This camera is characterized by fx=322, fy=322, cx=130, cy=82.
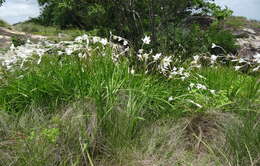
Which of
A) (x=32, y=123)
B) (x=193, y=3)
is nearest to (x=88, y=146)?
(x=32, y=123)

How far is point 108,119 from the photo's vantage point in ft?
9.61

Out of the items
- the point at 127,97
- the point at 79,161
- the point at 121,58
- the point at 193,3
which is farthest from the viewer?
the point at 193,3

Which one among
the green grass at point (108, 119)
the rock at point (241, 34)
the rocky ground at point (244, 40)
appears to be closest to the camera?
the green grass at point (108, 119)

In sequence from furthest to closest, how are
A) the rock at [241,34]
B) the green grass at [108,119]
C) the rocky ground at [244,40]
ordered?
the rock at [241,34] → the rocky ground at [244,40] → the green grass at [108,119]

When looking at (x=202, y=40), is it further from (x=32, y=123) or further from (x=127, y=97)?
(x=32, y=123)

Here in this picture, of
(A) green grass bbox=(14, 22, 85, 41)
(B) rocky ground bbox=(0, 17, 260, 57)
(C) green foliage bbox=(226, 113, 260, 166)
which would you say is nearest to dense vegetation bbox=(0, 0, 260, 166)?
(C) green foliage bbox=(226, 113, 260, 166)

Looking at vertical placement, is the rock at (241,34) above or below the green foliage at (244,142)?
below

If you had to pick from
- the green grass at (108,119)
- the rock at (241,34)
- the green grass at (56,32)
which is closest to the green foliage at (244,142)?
the green grass at (108,119)

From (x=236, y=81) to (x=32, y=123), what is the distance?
3006 mm

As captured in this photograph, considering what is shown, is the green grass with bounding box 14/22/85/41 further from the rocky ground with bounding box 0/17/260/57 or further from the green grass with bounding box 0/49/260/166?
the green grass with bounding box 0/49/260/166

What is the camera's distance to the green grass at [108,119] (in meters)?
2.62

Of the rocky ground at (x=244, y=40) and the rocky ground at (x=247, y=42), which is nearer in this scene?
the rocky ground at (x=244, y=40)

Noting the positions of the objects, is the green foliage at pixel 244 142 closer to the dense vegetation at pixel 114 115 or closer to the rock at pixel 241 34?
the dense vegetation at pixel 114 115

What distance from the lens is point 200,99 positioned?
368cm
